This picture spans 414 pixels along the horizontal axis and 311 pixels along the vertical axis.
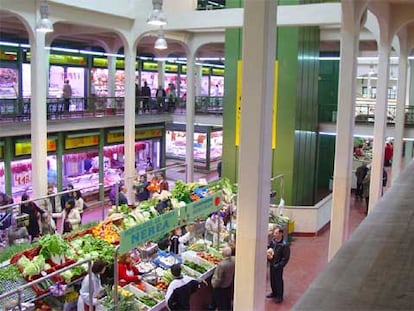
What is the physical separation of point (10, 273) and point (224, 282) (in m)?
3.19

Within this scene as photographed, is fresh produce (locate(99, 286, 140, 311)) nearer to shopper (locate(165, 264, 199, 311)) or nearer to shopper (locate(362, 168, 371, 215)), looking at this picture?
shopper (locate(165, 264, 199, 311))

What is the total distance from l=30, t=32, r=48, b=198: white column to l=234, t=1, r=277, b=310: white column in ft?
25.9

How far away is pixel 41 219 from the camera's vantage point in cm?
1107

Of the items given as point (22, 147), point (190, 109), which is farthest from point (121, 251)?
point (190, 109)

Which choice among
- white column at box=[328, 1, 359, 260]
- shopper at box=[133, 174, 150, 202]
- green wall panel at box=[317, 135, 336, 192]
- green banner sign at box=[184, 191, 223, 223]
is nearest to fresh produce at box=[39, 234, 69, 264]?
green banner sign at box=[184, 191, 223, 223]

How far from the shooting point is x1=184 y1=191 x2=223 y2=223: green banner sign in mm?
8641

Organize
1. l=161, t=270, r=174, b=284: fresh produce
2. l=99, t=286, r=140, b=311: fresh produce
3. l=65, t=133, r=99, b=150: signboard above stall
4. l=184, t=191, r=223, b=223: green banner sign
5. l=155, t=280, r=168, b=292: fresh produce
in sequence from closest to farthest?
l=99, t=286, r=140, b=311: fresh produce, l=155, t=280, r=168, b=292: fresh produce, l=161, t=270, r=174, b=284: fresh produce, l=184, t=191, r=223, b=223: green banner sign, l=65, t=133, r=99, b=150: signboard above stall

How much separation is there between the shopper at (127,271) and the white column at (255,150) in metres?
2.52

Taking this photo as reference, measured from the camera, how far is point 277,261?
955 cm

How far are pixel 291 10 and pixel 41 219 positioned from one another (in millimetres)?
7429

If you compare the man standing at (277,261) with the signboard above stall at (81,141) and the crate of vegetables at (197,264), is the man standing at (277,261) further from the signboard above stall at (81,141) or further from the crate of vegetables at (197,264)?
the signboard above stall at (81,141)

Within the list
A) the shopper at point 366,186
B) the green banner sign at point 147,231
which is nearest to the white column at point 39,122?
the green banner sign at point 147,231

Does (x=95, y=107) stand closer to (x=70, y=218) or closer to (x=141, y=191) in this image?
(x=141, y=191)

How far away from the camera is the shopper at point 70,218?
11.1 metres
